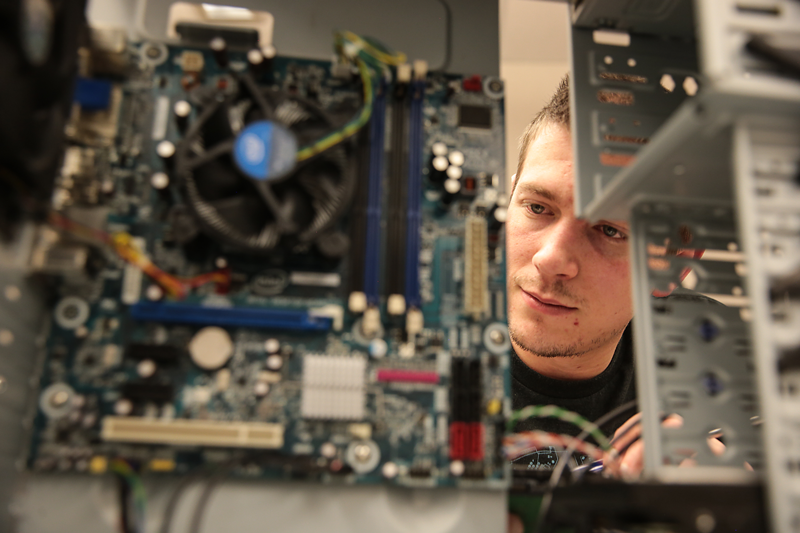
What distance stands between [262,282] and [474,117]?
2.93 ft

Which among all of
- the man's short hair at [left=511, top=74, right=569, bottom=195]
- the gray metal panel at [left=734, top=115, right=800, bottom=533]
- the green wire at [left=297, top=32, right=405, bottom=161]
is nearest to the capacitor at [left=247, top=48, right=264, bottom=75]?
the green wire at [left=297, top=32, right=405, bottom=161]

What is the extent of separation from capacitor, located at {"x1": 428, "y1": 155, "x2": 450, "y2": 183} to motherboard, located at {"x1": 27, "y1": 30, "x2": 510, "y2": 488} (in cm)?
1

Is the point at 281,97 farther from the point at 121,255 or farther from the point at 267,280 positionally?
the point at 121,255

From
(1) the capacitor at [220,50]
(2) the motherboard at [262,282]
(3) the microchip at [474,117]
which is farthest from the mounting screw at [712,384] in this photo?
(1) the capacitor at [220,50]

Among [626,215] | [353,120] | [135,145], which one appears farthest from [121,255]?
[626,215]

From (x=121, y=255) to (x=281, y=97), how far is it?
673 millimetres

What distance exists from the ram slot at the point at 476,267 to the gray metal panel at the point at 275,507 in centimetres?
55

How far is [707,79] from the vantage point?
3.22 feet

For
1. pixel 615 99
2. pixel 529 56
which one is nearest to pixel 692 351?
pixel 615 99

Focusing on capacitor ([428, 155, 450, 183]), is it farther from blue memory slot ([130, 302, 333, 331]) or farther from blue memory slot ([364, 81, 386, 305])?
blue memory slot ([130, 302, 333, 331])

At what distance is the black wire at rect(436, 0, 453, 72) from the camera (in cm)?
182

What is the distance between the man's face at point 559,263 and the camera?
2.35m

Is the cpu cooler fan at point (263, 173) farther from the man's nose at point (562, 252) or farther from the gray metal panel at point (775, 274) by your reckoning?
the man's nose at point (562, 252)

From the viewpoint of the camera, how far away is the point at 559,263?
230 cm
